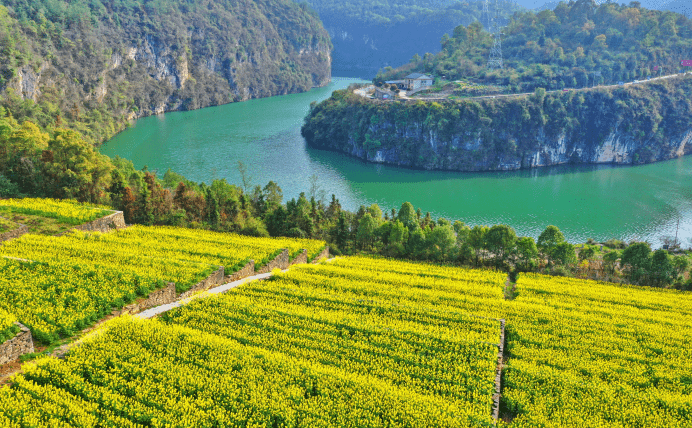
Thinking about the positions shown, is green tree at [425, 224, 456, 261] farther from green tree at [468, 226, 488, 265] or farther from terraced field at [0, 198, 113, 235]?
terraced field at [0, 198, 113, 235]

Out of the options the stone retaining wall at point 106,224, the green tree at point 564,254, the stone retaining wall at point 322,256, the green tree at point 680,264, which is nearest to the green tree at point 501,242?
the green tree at point 564,254

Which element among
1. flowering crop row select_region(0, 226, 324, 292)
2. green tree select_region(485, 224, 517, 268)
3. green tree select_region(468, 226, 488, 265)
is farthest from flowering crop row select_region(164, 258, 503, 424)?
green tree select_region(468, 226, 488, 265)

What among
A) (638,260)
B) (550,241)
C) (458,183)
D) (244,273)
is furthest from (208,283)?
(458,183)

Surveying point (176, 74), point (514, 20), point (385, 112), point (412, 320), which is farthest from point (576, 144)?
point (176, 74)

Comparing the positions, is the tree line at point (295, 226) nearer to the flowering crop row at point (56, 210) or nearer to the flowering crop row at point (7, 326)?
the flowering crop row at point (56, 210)

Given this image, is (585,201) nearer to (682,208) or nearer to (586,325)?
(682,208)

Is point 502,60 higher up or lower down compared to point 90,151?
higher up
